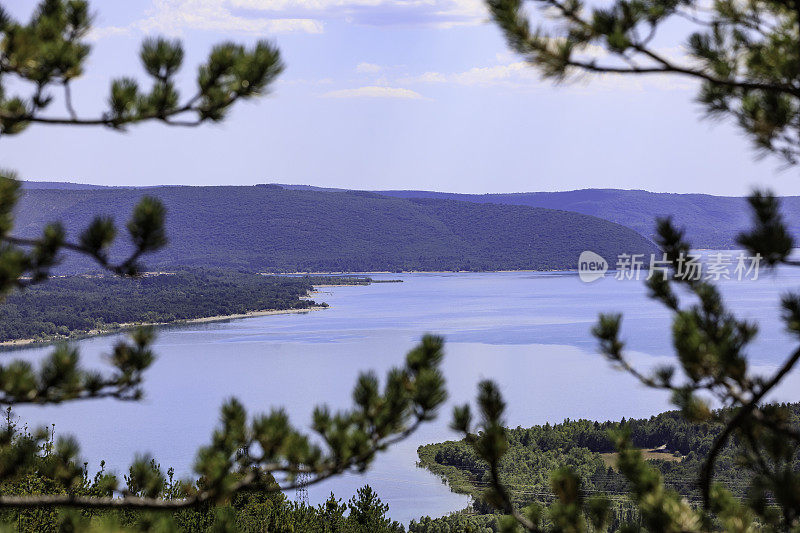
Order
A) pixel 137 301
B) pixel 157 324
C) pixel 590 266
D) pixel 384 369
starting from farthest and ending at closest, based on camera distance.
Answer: pixel 590 266 < pixel 137 301 < pixel 157 324 < pixel 384 369

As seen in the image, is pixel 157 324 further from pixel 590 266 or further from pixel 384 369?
pixel 590 266

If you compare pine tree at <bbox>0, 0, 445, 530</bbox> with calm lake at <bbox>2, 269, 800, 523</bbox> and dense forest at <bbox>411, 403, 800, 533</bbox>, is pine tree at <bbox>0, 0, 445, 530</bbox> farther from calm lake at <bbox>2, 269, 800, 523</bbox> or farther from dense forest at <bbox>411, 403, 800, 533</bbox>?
dense forest at <bbox>411, 403, 800, 533</bbox>

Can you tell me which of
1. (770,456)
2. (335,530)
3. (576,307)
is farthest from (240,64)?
(576,307)

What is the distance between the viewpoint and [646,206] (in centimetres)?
12631

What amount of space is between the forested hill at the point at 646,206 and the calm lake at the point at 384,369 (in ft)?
75.2

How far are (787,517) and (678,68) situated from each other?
4.35 feet

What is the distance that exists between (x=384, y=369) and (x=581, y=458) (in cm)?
1243

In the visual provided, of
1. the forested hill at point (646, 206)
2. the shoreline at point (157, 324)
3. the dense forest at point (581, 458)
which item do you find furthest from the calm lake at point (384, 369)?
the forested hill at point (646, 206)

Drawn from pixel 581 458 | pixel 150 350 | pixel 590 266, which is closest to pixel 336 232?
pixel 590 266

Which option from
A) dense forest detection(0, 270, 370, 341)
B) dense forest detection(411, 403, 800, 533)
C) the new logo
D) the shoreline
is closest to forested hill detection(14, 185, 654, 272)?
the new logo

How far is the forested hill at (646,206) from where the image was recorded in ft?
304

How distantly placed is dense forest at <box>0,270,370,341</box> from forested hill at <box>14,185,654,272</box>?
62.9 ft

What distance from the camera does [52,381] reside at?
9.73 feet

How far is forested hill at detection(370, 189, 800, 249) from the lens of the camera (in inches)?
3644
